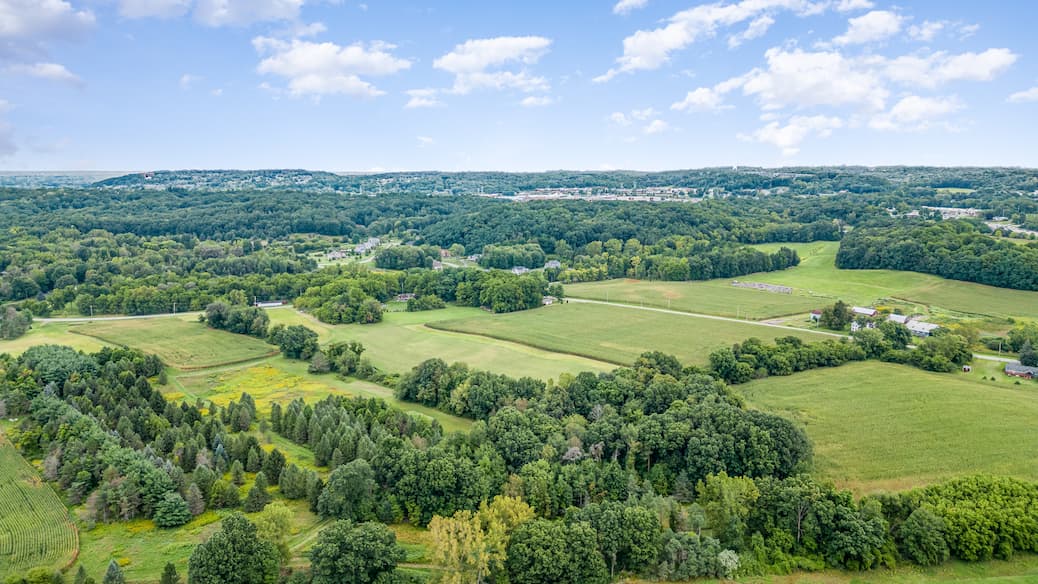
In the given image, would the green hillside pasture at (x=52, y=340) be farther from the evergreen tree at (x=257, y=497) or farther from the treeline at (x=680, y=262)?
the treeline at (x=680, y=262)

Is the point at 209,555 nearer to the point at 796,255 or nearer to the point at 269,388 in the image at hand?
the point at 269,388

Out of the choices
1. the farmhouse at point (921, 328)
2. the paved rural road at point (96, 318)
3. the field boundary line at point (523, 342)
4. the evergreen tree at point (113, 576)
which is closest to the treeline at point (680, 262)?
the field boundary line at point (523, 342)

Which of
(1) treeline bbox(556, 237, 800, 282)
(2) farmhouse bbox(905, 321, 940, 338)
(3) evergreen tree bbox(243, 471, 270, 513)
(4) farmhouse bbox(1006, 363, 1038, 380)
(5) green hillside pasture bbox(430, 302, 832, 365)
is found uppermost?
(1) treeline bbox(556, 237, 800, 282)

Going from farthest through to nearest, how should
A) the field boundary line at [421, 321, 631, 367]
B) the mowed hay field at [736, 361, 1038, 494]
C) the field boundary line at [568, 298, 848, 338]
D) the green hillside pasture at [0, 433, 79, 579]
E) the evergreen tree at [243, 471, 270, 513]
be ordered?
the field boundary line at [568, 298, 848, 338] < the field boundary line at [421, 321, 631, 367] < the mowed hay field at [736, 361, 1038, 494] < the evergreen tree at [243, 471, 270, 513] < the green hillside pasture at [0, 433, 79, 579]

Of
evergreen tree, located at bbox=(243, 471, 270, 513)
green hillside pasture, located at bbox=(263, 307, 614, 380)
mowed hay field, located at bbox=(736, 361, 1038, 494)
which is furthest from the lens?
green hillside pasture, located at bbox=(263, 307, 614, 380)

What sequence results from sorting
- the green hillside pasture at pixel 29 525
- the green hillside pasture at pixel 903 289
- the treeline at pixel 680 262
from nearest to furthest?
1. the green hillside pasture at pixel 29 525
2. the green hillside pasture at pixel 903 289
3. the treeline at pixel 680 262

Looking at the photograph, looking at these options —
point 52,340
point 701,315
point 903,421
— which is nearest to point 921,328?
point 701,315

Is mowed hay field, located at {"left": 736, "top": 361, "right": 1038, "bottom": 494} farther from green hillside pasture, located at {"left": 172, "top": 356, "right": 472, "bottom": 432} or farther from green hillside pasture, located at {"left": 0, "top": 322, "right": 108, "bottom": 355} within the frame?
green hillside pasture, located at {"left": 0, "top": 322, "right": 108, "bottom": 355}

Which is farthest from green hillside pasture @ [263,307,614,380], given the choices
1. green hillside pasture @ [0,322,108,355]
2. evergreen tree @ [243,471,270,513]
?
evergreen tree @ [243,471,270,513]
